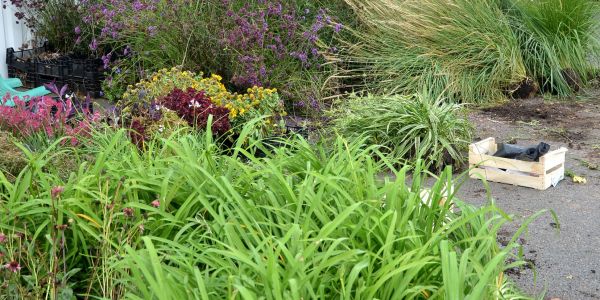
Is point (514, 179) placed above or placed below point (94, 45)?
below

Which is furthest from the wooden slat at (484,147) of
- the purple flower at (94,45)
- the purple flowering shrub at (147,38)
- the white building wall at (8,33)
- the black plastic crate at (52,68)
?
the white building wall at (8,33)

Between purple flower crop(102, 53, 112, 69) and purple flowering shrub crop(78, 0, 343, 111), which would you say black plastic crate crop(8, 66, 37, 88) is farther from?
purple flower crop(102, 53, 112, 69)

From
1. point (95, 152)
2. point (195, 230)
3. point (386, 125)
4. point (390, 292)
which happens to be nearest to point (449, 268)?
point (390, 292)

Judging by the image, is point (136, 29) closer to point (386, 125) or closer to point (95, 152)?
point (386, 125)

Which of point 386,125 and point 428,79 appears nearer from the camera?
point 386,125

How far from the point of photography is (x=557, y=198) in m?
5.31

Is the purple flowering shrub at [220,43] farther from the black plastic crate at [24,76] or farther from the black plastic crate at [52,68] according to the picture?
the black plastic crate at [24,76]

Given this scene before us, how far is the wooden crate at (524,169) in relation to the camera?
17.8ft

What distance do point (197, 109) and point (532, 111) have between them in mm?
3881

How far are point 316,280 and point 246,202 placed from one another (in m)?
0.62

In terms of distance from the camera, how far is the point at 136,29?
761 centimetres

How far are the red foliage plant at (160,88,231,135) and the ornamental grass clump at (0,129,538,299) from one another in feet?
6.02

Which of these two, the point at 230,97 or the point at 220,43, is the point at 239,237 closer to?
the point at 230,97

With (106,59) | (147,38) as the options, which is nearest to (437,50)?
(147,38)
